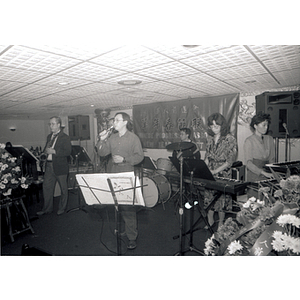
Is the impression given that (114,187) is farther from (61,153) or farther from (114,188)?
(61,153)

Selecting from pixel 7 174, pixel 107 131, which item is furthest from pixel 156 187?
pixel 7 174

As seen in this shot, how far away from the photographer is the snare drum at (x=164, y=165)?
3.41 meters

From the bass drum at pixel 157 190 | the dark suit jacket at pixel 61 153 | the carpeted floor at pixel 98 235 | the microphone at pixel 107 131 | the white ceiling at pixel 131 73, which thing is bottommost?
the carpeted floor at pixel 98 235

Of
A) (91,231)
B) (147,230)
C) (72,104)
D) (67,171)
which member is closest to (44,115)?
(72,104)

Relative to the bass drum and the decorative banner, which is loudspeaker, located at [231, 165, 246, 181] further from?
the bass drum

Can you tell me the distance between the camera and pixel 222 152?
2.47m

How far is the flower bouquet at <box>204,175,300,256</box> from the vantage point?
0.80m

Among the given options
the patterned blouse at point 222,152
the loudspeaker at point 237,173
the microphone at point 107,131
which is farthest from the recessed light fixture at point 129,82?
the loudspeaker at point 237,173

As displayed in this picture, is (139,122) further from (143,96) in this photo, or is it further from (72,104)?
(72,104)

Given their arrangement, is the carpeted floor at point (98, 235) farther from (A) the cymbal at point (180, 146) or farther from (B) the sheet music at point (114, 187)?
(A) the cymbal at point (180, 146)

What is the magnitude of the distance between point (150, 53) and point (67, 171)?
2525 millimetres

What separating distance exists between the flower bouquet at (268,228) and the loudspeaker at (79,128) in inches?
92.4

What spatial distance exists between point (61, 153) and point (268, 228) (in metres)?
3.05

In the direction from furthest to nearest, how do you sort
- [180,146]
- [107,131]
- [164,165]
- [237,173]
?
[164,165] → [237,173] → [107,131] → [180,146]
